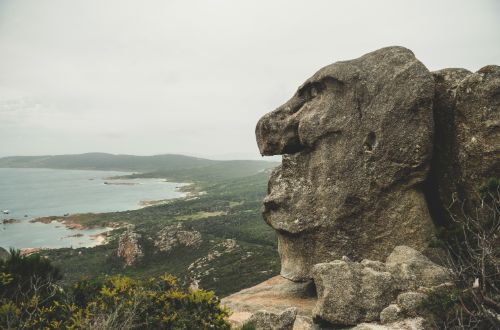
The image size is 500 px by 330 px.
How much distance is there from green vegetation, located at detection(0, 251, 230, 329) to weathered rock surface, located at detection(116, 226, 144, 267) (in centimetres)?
4234

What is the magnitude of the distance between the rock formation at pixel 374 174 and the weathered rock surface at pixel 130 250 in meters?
38.2

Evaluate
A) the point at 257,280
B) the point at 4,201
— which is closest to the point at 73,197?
the point at 4,201

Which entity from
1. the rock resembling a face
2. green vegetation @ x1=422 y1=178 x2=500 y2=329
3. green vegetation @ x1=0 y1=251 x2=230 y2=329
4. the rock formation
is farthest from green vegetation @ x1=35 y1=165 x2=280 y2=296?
green vegetation @ x1=422 y1=178 x2=500 y2=329

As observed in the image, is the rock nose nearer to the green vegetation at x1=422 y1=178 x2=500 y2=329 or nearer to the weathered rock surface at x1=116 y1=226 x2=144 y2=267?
the green vegetation at x1=422 y1=178 x2=500 y2=329

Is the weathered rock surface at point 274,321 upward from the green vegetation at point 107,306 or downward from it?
downward

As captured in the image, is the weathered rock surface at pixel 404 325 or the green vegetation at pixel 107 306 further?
the weathered rock surface at pixel 404 325

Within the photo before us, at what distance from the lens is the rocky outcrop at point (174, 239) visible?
55250mm

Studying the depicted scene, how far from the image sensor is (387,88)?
16.4 metres

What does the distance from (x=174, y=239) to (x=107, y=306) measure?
157 feet

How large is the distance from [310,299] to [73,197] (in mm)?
181904

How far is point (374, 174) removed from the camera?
1619 cm

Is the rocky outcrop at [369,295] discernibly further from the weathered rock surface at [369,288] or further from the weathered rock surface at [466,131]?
the weathered rock surface at [466,131]

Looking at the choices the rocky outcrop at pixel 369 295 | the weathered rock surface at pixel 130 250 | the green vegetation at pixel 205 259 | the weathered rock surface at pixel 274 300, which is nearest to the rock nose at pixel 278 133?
the weathered rock surface at pixel 274 300

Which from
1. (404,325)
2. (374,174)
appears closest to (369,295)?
(404,325)
